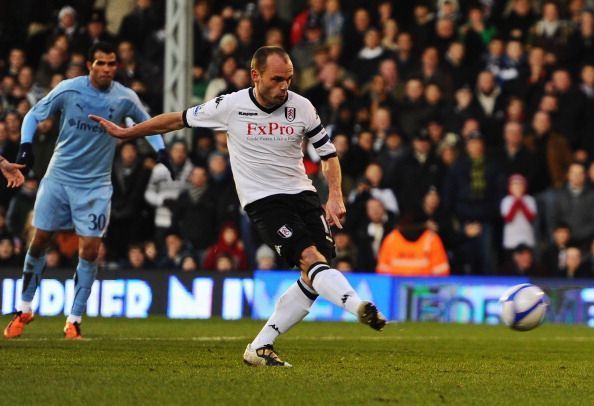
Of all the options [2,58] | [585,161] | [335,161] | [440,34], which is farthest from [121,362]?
[2,58]

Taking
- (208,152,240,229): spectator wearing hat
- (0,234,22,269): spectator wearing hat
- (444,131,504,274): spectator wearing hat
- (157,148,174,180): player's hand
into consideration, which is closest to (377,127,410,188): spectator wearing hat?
(444,131,504,274): spectator wearing hat

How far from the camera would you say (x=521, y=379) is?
9070mm

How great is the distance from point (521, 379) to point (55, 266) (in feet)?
34.6

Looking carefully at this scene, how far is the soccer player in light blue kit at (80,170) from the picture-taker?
12.5 metres

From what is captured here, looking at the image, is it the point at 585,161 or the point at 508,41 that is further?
the point at 508,41

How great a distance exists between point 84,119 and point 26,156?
0.93 metres

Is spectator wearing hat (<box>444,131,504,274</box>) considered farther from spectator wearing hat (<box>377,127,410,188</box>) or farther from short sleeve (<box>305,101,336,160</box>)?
short sleeve (<box>305,101,336,160</box>)

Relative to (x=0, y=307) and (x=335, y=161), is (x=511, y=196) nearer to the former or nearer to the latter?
(x=0, y=307)

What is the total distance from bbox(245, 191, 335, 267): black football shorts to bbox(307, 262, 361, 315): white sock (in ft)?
0.83

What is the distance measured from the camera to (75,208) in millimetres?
12711

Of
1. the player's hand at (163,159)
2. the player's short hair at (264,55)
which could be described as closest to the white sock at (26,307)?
the player's hand at (163,159)

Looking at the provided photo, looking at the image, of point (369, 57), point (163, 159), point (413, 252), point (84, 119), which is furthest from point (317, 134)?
point (369, 57)

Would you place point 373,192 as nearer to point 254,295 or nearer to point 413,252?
point 413,252

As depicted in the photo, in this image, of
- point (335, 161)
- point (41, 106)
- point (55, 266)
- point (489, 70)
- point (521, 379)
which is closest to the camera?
point (521, 379)
